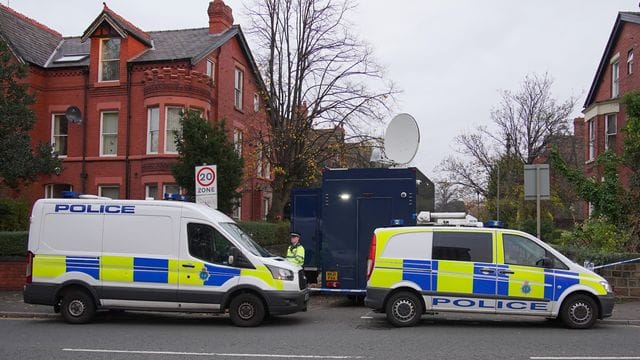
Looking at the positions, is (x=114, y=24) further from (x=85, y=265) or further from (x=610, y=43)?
(x=610, y=43)

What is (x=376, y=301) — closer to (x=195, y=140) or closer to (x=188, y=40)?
(x=195, y=140)

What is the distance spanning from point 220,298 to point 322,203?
3819mm

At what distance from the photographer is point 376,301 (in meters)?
11.1

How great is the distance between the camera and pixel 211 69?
28469 millimetres

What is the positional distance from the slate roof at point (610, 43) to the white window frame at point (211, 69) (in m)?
18.9

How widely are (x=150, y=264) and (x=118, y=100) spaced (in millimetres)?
16980

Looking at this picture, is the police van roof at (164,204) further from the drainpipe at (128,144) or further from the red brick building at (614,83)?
the red brick building at (614,83)

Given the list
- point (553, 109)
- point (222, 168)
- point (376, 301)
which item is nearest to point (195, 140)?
point (222, 168)

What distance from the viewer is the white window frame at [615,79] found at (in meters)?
30.8

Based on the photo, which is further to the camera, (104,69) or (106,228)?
(104,69)

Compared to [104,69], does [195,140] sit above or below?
below

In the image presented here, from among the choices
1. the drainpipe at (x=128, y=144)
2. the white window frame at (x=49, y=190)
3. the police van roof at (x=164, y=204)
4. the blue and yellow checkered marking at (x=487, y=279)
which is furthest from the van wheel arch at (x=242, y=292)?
the white window frame at (x=49, y=190)

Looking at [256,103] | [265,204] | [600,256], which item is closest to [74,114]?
[256,103]

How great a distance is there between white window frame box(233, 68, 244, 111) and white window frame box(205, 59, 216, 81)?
2151 millimetres
